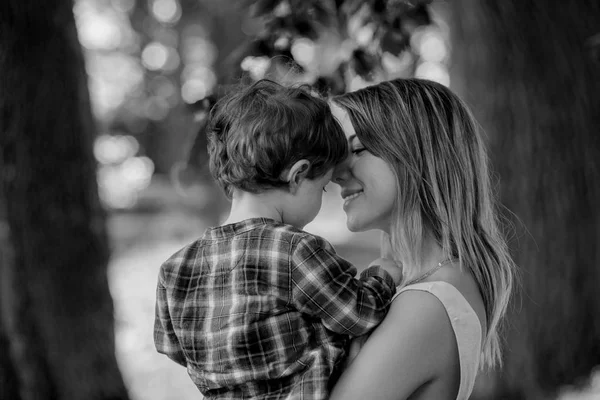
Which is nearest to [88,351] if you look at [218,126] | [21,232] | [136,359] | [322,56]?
[21,232]

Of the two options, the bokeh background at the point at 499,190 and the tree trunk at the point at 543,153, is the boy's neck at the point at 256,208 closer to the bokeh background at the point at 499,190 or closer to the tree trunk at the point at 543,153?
the bokeh background at the point at 499,190

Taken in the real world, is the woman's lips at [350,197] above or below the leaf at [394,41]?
below

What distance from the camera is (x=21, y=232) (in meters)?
3.75

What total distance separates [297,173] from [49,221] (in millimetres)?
2758

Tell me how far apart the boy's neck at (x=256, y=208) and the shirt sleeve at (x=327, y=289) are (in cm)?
16

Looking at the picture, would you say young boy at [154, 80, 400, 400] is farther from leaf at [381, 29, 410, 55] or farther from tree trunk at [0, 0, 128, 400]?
tree trunk at [0, 0, 128, 400]

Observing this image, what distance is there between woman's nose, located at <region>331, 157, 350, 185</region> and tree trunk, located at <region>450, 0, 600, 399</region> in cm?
221

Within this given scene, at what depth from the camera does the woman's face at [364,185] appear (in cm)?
166

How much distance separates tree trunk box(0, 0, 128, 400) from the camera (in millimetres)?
3707

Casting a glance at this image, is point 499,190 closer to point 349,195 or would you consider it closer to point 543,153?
point 543,153

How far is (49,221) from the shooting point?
12.6 feet

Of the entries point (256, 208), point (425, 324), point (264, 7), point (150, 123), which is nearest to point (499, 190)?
point (264, 7)

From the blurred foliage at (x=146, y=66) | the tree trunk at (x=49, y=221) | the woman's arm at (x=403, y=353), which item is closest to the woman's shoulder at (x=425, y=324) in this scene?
the woman's arm at (x=403, y=353)

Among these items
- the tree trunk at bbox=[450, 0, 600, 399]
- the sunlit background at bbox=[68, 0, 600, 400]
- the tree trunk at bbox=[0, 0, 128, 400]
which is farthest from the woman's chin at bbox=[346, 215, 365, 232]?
the sunlit background at bbox=[68, 0, 600, 400]
